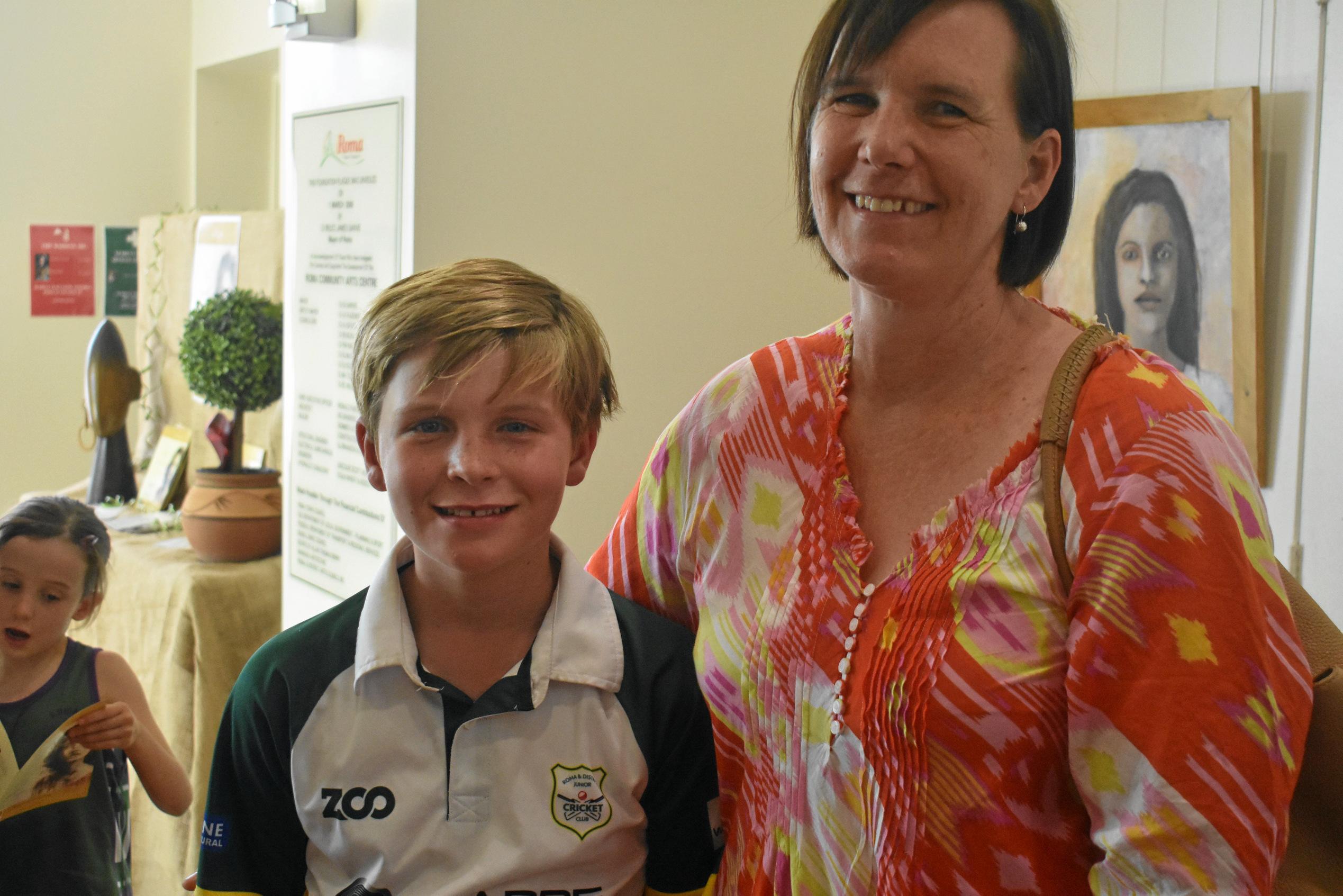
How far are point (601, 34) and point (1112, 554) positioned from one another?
156cm

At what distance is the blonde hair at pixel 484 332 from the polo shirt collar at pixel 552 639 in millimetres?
178

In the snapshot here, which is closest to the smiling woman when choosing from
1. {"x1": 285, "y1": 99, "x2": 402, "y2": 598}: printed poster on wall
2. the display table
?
{"x1": 285, "y1": 99, "x2": 402, "y2": 598}: printed poster on wall

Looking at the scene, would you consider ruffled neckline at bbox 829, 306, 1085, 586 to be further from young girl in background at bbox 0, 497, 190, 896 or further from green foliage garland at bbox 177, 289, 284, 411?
green foliage garland at bbox 177, 289, 284, 411

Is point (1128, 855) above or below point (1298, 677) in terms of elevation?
below

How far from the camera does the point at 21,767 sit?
1.58 m

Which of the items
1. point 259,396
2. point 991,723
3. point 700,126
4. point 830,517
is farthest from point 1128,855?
point 259,396

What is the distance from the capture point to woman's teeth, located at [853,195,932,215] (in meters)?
1.16

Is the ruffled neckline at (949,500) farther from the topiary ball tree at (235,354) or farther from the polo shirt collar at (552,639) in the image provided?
the topiary ball tree at (235,354)

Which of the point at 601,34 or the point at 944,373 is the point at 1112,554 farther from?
the point at 601,34

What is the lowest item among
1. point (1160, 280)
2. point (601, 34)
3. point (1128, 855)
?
point (1128, 855)

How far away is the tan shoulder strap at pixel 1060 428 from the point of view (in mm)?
1037

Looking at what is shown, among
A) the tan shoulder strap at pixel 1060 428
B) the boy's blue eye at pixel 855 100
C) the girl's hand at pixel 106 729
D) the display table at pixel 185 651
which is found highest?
the boy's blue eye at pixel 855 100

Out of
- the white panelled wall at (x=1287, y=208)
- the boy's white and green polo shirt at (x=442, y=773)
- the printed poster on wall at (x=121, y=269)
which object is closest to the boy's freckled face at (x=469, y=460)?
the boy's white and green polo shirt at (x=442, y=773)

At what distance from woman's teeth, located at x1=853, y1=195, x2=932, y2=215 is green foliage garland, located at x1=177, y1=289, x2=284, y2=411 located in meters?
2.21
